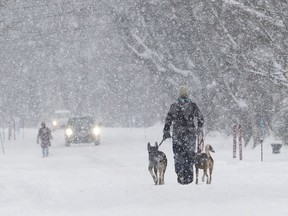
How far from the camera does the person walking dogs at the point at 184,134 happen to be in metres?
13.1

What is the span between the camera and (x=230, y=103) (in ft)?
103

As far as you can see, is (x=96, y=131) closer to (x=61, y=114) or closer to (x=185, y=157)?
(x=185, y=157)

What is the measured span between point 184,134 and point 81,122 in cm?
2285

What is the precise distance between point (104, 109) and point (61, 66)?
659cm

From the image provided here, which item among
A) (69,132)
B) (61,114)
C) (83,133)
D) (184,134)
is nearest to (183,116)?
(184,134)

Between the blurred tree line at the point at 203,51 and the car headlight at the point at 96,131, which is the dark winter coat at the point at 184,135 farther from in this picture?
the car headlight at the point at 96,131

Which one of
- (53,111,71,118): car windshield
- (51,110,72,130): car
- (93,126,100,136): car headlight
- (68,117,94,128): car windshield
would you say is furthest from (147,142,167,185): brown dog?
(53,111,71,118): car windshield

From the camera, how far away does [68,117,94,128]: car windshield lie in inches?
1394

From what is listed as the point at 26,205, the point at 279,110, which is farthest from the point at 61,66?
the point at 26,205

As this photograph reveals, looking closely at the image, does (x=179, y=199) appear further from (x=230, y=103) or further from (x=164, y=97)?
(x=164, y=97)

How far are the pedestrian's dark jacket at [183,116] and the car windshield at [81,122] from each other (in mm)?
22333

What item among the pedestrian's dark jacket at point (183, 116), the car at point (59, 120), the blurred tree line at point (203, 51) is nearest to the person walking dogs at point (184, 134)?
the pedestrian's dark jacket at point (183, 116)

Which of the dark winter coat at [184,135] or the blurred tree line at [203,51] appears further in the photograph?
the blurred tree line at [203,51]

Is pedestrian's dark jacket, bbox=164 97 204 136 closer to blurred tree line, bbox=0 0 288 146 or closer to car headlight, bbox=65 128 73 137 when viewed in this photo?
blurred tree line, bbox=0 0 288 146
